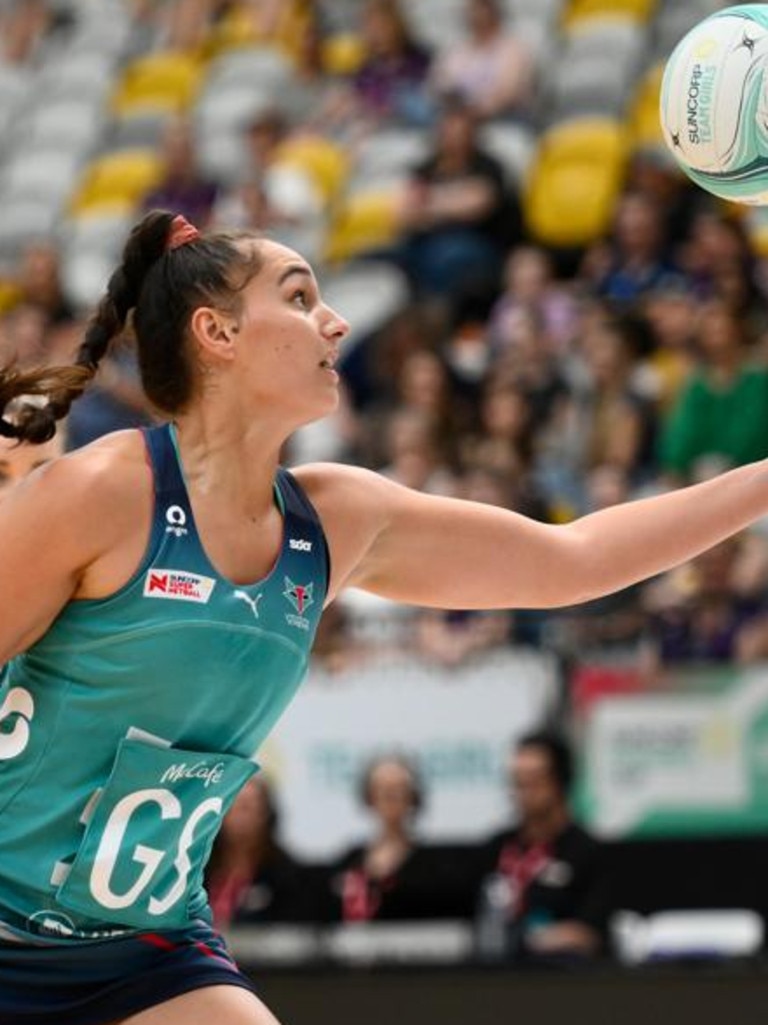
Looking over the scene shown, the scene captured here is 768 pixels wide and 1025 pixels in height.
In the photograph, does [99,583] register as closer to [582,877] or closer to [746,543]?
Result: [582,877]

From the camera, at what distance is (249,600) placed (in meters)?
3.61

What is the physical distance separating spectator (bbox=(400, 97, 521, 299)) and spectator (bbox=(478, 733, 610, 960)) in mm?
3469

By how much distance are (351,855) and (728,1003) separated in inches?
50.6

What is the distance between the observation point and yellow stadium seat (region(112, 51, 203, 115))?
1270 centimetres

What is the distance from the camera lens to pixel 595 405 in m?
8.42

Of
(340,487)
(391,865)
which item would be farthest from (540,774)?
(340,487)

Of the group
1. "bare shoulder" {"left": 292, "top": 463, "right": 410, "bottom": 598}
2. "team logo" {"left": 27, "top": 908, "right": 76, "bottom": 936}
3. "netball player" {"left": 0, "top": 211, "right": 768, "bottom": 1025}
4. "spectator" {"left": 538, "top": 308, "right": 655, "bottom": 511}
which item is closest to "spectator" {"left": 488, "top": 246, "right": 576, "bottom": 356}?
"spectator" {"left": 538, "top": 308, "right": 655, "bottom": 511}

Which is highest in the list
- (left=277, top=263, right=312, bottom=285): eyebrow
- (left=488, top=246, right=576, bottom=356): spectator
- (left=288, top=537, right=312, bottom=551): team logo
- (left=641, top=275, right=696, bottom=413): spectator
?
(left=488, top=246, right=576, bottom=356): spectator

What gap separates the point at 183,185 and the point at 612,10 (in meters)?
2.45

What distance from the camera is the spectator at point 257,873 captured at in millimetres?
7012

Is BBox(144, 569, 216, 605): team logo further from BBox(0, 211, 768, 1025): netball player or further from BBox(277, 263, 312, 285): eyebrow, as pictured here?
BBox(277, 263, 312, 285): eyebrow

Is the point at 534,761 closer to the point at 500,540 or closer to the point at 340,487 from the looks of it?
the point at 500,540

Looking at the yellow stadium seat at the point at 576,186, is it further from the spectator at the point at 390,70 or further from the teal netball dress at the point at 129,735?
the teal netball dress at the point at 129,735

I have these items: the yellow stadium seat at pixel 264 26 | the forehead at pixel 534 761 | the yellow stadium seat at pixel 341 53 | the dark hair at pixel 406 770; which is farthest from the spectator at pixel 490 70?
the forehead at pixel 534 761
